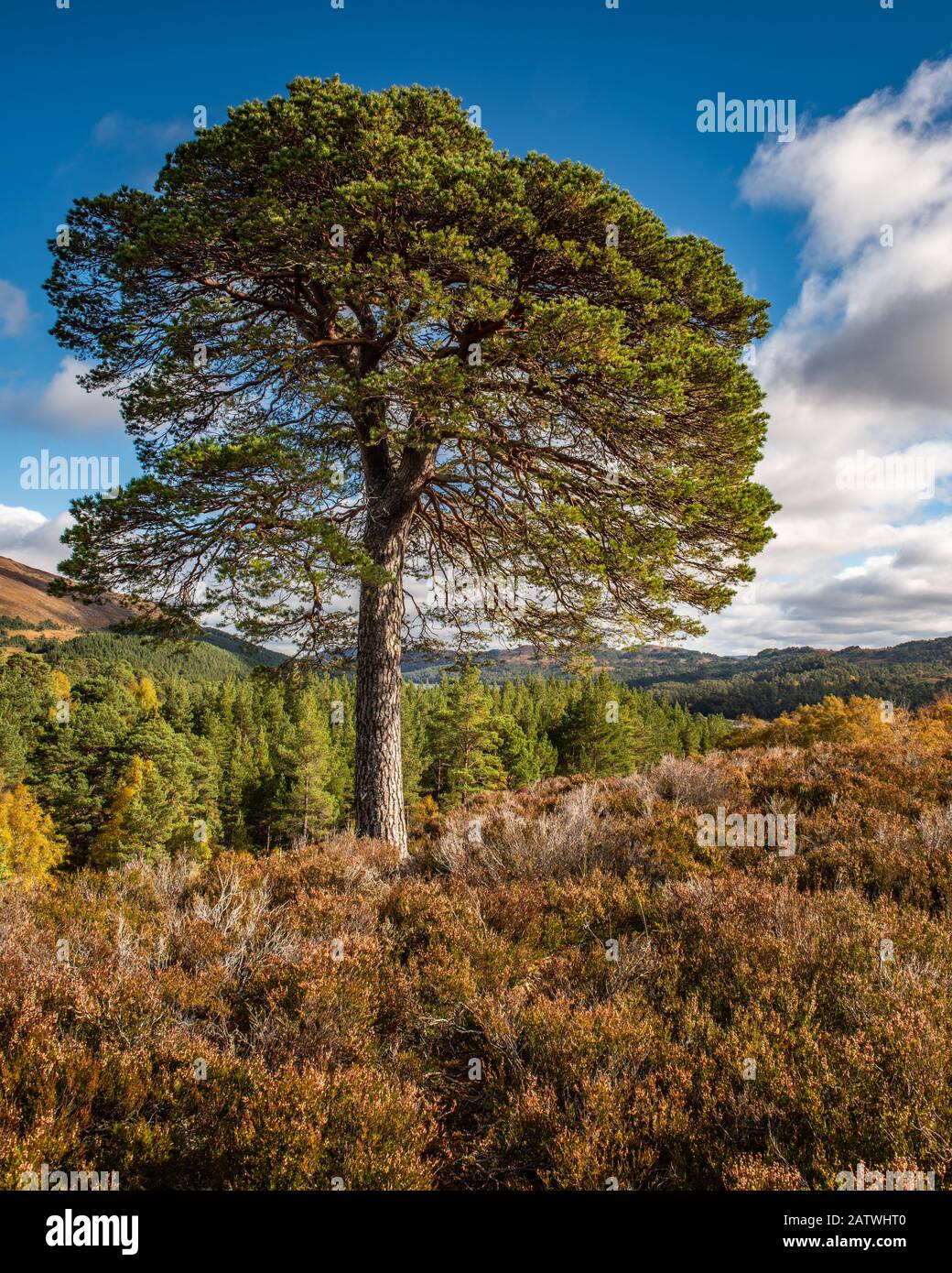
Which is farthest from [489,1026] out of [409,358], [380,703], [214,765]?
[214,765]

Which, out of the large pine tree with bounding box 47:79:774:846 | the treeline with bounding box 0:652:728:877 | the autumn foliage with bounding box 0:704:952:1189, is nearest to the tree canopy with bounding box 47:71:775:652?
the large pine tree with bounding box 47:79:774:846

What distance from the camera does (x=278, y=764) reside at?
141ft

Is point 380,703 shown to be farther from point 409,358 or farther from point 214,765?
point 214,765

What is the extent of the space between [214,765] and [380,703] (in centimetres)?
4021

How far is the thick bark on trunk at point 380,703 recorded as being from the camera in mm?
8055

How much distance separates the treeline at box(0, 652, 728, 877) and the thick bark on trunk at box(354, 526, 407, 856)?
1547 centimetres

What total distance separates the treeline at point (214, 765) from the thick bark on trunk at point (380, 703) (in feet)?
50.8

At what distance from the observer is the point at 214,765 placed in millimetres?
43125

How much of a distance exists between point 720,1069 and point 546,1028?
795 millimetres

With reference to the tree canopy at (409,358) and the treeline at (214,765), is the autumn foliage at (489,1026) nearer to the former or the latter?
the tree canopy at (409,358)

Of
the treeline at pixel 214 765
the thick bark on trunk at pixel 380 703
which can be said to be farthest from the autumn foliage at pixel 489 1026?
the treeline at pixel 214 765

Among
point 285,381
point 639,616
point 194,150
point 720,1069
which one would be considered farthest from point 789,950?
point 194,150

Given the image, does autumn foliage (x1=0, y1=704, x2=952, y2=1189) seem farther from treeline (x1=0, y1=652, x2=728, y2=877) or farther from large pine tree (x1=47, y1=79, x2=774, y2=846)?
treeline (x1=0, y1=652, x2=728, y2=877)

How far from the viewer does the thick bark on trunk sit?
8.05 m
